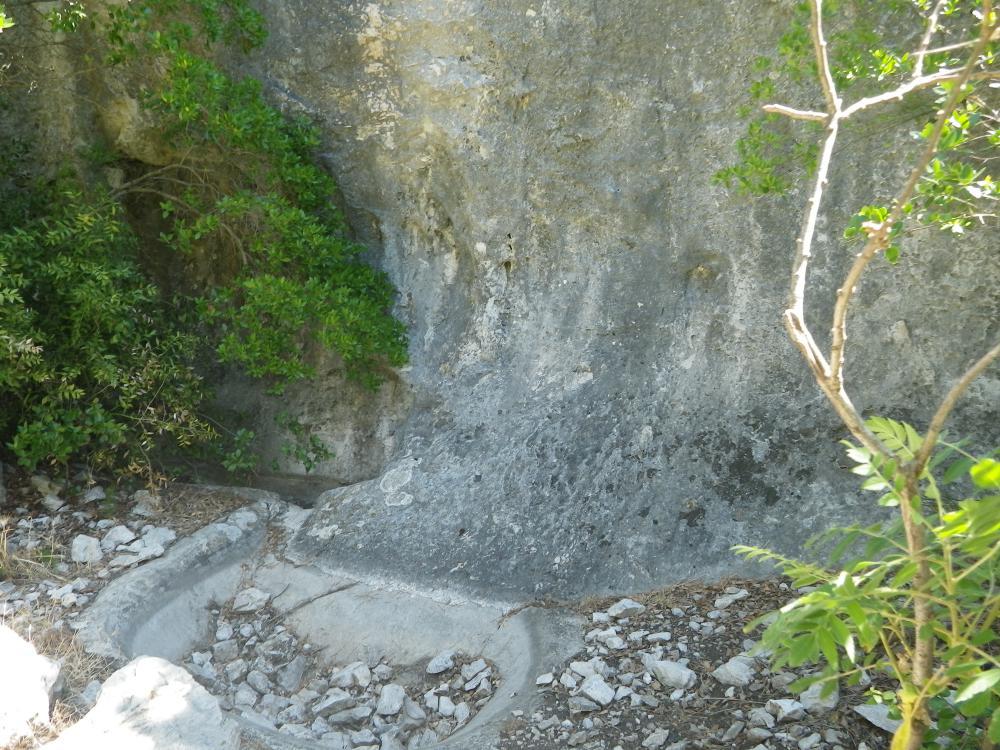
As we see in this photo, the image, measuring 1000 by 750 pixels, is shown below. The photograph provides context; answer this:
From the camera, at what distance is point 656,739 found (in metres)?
3.06

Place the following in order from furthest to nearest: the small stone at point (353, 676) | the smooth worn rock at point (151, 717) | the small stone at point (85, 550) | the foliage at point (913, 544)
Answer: the small stone at point (85, 550) < the small stone at point (353, 676) < the smooth worn rock at point (151, 717) < the foliage at point (913, 544)

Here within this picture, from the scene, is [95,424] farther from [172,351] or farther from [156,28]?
[156,28]

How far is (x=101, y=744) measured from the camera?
2.67m

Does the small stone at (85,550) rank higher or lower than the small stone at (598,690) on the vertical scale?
higher

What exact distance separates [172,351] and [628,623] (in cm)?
265

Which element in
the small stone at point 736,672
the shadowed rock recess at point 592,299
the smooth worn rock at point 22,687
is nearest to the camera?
the smooth worn rock at point 22,687

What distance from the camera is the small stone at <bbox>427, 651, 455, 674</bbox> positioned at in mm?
3814

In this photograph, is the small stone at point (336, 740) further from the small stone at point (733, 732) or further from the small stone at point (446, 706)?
the small stone at point (733, 732)

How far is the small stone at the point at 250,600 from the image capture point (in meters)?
4.32

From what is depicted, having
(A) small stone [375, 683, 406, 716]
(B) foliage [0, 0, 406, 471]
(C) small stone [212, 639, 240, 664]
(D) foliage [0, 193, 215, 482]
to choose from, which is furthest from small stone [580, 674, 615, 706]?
(D) foliage [0, 193, 215, 482]

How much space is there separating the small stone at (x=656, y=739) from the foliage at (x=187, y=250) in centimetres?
231

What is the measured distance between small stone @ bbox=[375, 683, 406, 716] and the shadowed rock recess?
0.54m

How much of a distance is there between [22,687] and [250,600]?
144 cm

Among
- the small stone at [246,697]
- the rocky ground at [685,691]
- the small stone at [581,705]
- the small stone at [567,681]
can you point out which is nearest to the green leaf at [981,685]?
the rocky ground at [685,691]
